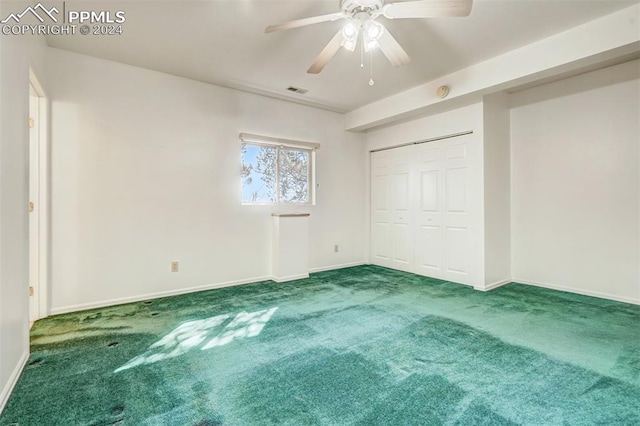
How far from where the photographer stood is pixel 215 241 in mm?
4086

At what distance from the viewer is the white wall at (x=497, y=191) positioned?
3994 mm

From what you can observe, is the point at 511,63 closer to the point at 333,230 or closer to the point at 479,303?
the point at 479,303

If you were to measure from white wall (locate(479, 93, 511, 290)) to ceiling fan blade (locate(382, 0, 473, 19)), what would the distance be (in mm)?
2285

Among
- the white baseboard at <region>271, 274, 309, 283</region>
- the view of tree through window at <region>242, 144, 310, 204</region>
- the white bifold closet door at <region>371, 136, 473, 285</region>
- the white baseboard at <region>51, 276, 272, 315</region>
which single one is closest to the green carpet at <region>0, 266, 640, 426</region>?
the white baseboard at <region>51, 276, 272, 315</region>

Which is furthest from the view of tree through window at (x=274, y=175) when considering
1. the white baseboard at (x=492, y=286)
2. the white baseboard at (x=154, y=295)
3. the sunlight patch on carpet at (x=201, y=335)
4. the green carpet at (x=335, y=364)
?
the white baseboard at (x=492, y=286)

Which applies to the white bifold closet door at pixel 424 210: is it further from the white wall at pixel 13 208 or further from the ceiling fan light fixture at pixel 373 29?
the white wall at pixel 13 208

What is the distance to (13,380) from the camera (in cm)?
185

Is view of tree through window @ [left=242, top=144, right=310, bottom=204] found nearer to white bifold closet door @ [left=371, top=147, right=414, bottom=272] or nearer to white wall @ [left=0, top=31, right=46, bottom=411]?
white bifold closet door @ [left=371, top=147, right=414, bottom=272]

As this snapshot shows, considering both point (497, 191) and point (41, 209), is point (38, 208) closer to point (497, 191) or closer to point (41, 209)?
point (41, 209)

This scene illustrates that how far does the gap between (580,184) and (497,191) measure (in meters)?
0.87

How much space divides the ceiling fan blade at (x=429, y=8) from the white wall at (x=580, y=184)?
279 cm

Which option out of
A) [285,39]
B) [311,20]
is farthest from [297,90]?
[311,20]

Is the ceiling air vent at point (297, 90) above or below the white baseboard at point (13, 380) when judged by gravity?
above

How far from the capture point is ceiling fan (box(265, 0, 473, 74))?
1987 millimetres
